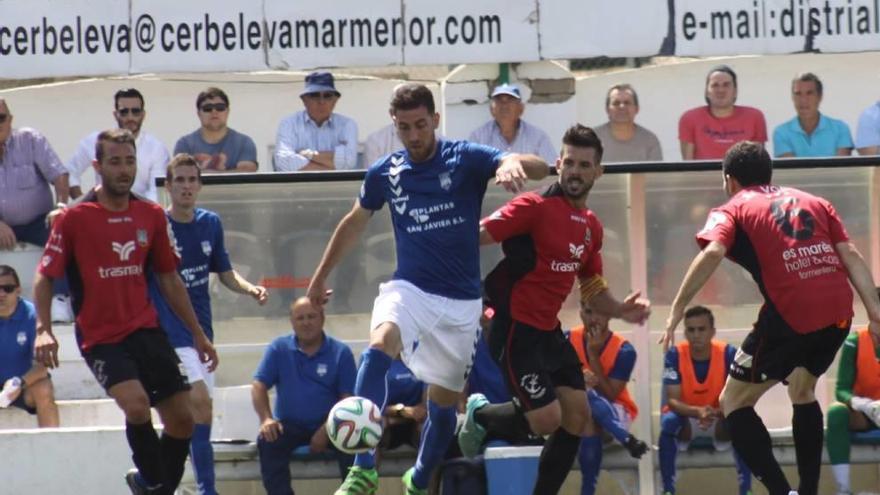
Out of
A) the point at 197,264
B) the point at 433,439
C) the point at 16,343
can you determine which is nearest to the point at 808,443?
the point at 433,439

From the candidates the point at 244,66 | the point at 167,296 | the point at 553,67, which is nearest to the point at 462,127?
the point at 553,67

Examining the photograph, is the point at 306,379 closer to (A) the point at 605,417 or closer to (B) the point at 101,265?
(A) the point at 605,417

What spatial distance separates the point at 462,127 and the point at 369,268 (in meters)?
2.23

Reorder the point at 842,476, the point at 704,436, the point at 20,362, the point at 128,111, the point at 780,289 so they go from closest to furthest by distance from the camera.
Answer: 1. the point at 780,289
2. the point at 842,476
3. the point at 704,436
4. the point at 20,362
5. the point at 128,111

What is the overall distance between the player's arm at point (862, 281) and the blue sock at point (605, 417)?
2.29 m

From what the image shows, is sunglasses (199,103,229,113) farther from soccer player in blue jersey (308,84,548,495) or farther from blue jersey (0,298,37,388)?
soccer player in blue jersey (308,84,548,495)

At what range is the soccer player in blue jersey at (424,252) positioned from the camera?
29.9 feet

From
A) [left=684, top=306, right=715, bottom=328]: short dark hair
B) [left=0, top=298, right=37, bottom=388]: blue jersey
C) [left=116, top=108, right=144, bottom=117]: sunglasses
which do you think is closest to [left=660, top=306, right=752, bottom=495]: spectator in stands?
[left=684, top=306, right=715, bottom=328]: short dark hair

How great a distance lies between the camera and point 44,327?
29.9ft

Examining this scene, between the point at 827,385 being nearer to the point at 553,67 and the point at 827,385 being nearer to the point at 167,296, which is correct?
the point at 553,67

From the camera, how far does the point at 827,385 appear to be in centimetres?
1146

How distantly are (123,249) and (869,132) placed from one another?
671 centimetres

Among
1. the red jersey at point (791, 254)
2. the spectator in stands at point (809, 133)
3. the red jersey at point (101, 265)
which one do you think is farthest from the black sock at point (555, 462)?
the spectator in stands at point (809, 133)

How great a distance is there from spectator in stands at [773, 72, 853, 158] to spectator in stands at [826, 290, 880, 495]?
2.84 m
